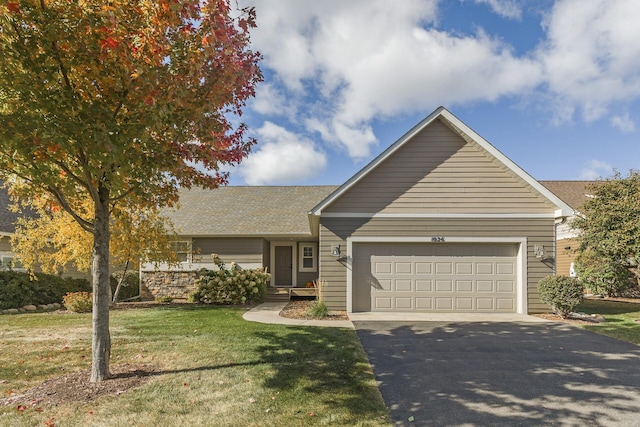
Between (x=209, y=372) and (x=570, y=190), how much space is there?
84.3 feet

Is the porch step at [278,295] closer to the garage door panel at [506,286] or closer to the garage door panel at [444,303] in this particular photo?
the garage door panel at [444,303]

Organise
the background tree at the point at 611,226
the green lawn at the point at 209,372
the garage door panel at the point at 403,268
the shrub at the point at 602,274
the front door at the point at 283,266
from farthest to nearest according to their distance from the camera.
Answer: the front door at the point at 283,266
the shrub at the point at 602,274
the background tree at the point at 611,226
the garage door panel at the point at 403,268
the green lawn at the point at 209,372

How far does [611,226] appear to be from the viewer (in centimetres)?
1251

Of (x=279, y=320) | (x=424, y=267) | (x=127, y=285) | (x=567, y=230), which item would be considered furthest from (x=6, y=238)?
(x=567, y=230)

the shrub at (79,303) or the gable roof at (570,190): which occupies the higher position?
the gable roof at (570,190)

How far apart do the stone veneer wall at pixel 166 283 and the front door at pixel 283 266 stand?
12.5 feet

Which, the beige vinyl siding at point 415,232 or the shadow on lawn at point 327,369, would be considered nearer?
the shadow on lawn at point 327,369

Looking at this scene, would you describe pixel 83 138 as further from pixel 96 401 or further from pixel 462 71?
pixel 462 71

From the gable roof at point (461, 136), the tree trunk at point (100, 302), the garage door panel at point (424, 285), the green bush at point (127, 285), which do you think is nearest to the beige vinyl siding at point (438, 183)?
the gable roof at point (461, 136)

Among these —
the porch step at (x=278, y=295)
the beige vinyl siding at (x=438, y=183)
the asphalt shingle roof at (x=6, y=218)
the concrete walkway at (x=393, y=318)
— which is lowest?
the porch step at (x=278, y=295)

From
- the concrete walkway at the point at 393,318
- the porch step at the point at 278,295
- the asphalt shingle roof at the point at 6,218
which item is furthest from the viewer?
the porch step at the point at 278,295

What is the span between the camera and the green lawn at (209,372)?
4.16 metres

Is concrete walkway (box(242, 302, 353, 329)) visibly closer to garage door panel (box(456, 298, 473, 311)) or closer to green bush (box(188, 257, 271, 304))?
green bush (box(188, 257, 271, 304))

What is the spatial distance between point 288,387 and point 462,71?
38.2 ft
